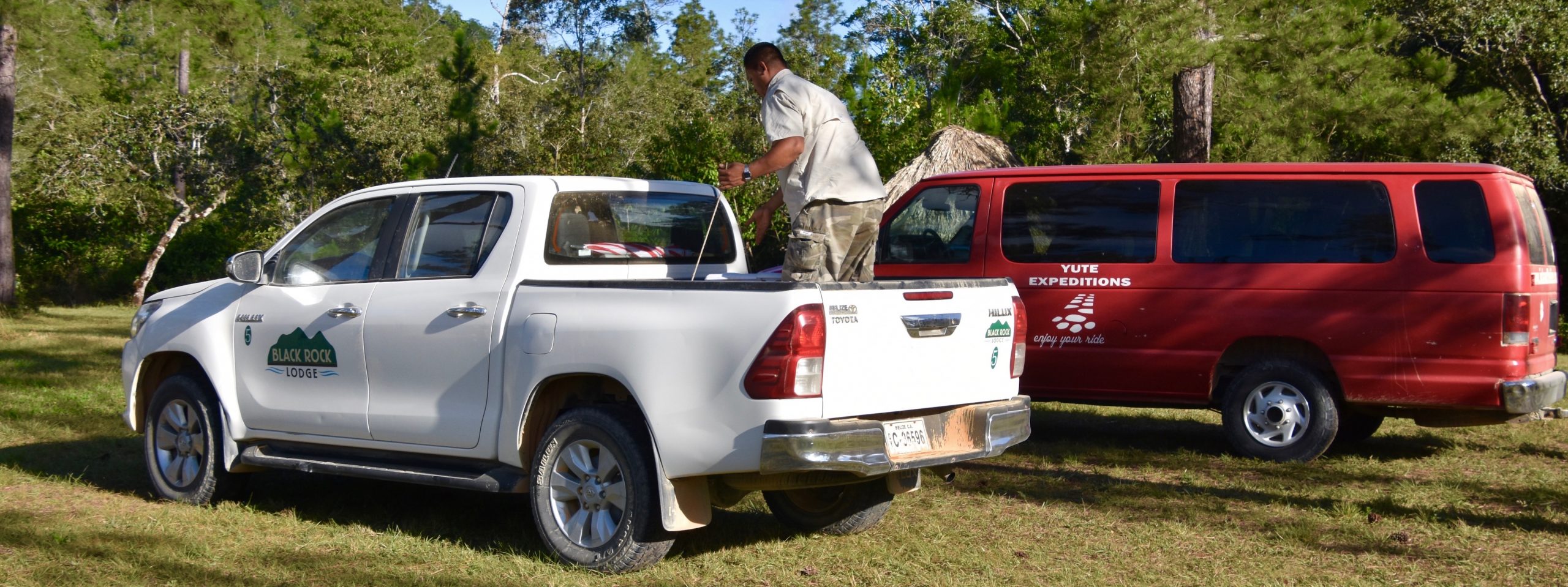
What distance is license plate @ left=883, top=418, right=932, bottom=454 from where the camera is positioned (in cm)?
512

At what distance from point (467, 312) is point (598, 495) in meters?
1.04

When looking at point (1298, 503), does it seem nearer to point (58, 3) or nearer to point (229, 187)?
point (58, 3)

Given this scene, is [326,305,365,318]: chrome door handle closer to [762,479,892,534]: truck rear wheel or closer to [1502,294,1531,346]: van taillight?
[762,479,892,534]: truck rear wheel

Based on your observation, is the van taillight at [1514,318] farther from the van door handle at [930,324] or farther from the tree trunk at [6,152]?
the tree trunk at [6,152]

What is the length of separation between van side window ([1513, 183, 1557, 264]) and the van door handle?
411cm

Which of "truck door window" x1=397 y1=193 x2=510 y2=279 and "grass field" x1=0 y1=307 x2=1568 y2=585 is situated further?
"truck door window" x1=397 y1=193 x2=510 y2=279

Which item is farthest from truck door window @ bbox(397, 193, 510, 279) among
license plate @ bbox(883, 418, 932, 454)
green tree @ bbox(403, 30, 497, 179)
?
green tree @ bbox(403, 30, 497, 179)

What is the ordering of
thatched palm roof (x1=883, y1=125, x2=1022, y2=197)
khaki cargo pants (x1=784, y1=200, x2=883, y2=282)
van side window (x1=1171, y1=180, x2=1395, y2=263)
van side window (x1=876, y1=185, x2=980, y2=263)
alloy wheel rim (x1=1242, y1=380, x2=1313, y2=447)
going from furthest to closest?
thatched palm roof (x1=883, y1=125, x2=1022, y2=197)
van side window (x1=876, y1=185, x2=980, y2=263)
alloy wheel rim (x1=1242, y1=380, x2=1313, y2=447)
van side window (x1=1171, y1=180, x2=1395, y2=263)
khaki cargo pants (x1=784, y1=200, x2=883, y2=282)

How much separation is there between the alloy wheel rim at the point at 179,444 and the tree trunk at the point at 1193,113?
1036cm

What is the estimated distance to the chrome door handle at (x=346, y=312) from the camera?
20.4ft

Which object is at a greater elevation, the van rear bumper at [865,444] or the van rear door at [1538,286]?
the van rear door at [1538,286]

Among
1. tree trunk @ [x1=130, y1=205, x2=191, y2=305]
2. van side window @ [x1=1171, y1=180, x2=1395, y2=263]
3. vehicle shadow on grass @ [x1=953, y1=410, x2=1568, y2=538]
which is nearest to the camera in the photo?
vehicle shadow on grass @ [x1=953, y1=410, x2=1568, y2=538]

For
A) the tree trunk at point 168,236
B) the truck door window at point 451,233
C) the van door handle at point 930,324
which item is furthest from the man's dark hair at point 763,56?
the tree trunk at point 168,236

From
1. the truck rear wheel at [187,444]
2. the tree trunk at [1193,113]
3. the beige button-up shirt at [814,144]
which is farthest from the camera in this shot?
the tree trunk at [1193,113]
